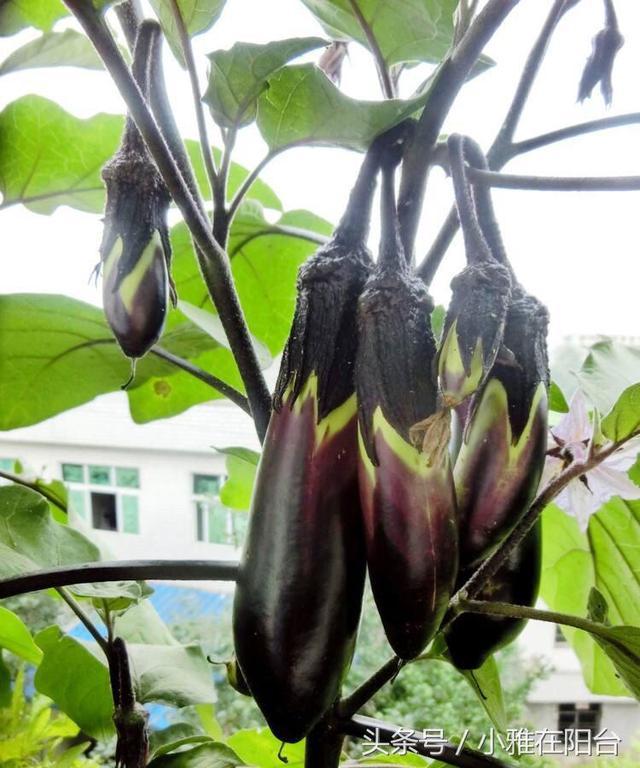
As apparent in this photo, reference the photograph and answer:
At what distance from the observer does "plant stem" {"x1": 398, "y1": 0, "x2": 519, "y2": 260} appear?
229mm

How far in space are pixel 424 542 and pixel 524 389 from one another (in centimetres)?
6

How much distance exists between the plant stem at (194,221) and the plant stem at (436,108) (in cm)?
7

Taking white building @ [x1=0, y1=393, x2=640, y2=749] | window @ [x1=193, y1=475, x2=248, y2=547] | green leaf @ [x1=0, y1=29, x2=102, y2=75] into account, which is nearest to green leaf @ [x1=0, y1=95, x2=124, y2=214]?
green leaf @ [x1=0, y1=29, x2=102, y2=75]

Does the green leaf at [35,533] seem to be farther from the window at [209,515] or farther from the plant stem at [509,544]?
the window at [209,515]

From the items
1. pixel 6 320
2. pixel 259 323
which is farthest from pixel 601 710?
pixel 6 320

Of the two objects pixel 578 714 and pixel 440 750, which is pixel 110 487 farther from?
pixel 440 750

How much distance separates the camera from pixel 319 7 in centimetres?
30

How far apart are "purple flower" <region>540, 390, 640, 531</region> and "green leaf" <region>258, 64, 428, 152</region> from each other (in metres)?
0.12

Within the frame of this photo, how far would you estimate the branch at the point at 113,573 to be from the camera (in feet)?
0.77

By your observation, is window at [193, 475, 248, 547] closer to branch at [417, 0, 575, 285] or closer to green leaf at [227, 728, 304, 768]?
green leaf at [227, 728, 304, 768]

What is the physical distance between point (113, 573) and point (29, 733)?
0.98 feet

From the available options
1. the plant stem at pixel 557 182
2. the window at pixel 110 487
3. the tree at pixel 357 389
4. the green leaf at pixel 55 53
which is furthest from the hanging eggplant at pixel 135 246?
the window at pixel 110 487

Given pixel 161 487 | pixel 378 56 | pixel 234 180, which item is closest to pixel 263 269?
pixel 234 180

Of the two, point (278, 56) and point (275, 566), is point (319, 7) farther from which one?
point (275, 566)
